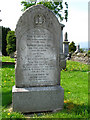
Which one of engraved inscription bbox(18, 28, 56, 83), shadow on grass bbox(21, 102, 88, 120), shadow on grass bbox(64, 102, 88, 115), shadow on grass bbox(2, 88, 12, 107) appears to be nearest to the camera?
shadow on grass bbox(21, 102, 88, 120)

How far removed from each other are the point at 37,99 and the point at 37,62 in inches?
36.6

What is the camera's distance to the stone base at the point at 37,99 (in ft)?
10.9

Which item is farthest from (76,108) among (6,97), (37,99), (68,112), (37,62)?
(6,97)

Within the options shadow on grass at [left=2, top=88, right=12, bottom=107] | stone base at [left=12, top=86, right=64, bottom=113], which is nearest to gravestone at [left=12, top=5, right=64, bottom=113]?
stone base at [left=12, top=86, right=64, bottom=113]

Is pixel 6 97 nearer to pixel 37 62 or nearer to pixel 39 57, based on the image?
pixel 37 62

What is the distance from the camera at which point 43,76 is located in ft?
11.6

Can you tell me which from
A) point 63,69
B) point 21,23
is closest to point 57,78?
point 21,23

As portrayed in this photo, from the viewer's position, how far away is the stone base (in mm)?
3335

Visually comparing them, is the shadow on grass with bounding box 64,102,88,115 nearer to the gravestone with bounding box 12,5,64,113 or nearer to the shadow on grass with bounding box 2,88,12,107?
the gravestone with bounding box 12,5,64,113

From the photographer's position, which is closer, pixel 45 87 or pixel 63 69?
pixel 45 87

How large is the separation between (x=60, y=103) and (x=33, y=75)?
1.01m

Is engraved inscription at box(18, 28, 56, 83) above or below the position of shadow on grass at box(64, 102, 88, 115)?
above

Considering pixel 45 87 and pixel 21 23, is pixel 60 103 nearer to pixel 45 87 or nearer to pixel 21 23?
pixel 45 87

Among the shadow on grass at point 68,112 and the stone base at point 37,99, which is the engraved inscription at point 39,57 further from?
the shadow on grass at point 68,112
